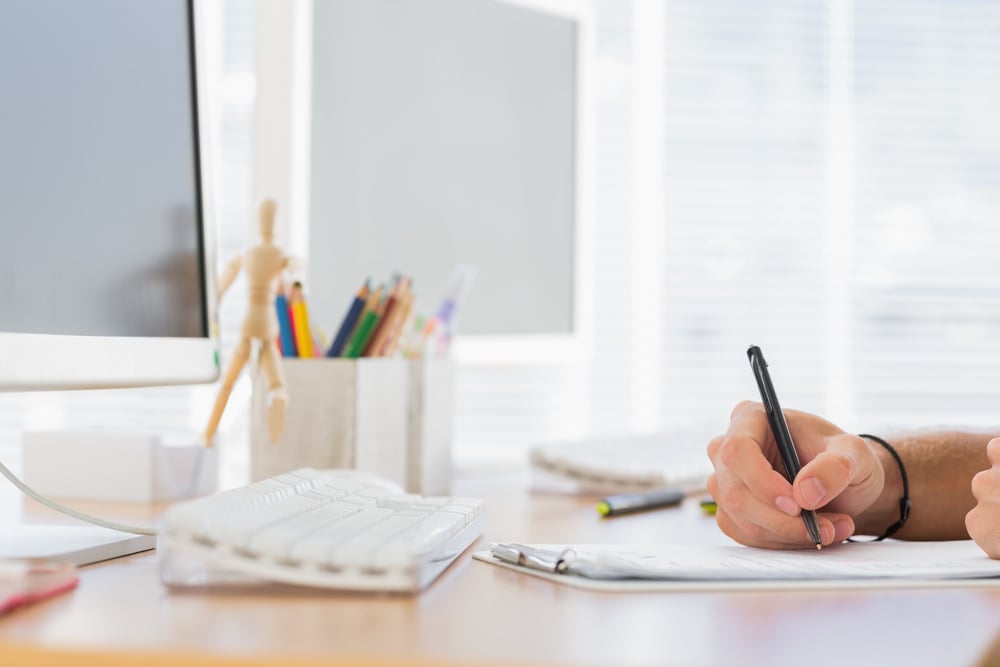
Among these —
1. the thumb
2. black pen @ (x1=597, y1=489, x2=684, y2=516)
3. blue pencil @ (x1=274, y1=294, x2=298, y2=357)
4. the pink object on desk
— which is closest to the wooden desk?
the pink object on desk

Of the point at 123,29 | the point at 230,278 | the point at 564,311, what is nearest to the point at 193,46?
the point at 123,29

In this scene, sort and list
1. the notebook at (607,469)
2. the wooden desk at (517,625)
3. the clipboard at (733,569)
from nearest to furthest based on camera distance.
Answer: the wooden desk at (517,625)
the clipboard at (733,569)
the notebook at (607,469)

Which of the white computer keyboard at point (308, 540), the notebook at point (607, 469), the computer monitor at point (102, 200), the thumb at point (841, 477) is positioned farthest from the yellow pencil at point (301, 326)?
the thumb at point (841, 477)

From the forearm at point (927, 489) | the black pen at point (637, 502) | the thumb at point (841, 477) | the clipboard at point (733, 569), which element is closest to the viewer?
the clipboard at point (733, 569)

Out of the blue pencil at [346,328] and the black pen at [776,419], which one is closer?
the black pen at [776,419]

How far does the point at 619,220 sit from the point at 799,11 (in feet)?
2.22

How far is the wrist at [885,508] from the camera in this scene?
2.25 feet

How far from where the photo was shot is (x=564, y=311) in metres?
1.43

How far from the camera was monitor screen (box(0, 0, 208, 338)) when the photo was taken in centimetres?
60

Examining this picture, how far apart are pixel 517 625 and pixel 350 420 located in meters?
0.55

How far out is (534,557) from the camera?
527mm

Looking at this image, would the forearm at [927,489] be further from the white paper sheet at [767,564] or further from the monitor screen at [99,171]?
the monitor screen at [99,171]

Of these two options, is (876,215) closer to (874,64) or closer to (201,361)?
(874,64)

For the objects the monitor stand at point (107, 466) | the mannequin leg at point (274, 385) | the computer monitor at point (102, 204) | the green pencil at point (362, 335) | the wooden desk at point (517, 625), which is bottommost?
the monitor stand at point (107, 466)
